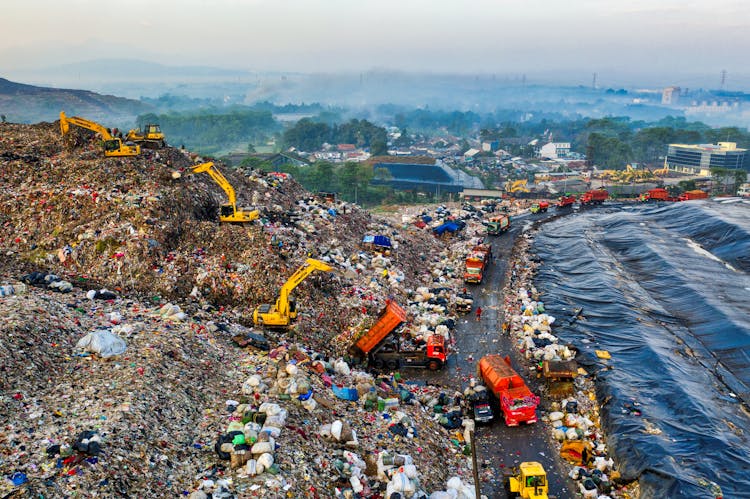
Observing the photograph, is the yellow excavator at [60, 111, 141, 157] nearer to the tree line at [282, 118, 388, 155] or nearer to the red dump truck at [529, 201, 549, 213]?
the red dump truck at [529, 201, 549, 213]

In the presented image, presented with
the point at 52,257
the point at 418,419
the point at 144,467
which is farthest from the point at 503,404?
the point at 52,257

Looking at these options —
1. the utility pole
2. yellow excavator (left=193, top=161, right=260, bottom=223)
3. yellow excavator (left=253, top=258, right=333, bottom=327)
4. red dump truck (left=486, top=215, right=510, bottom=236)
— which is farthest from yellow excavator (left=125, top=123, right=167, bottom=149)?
red dump truck (left=486, top=215, right=510, bottom=236)

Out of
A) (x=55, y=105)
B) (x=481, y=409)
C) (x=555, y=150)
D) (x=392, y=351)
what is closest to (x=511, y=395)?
(x=481, y=409)

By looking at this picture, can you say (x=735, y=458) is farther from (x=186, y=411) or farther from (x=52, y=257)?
(x=52, y=257)

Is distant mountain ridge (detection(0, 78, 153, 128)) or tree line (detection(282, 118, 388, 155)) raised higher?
distant mountain ridge (detection(0, 78, 153, 128))

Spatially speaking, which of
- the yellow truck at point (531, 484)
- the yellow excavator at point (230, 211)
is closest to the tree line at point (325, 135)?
the yellow excavator at point (230, 211)
